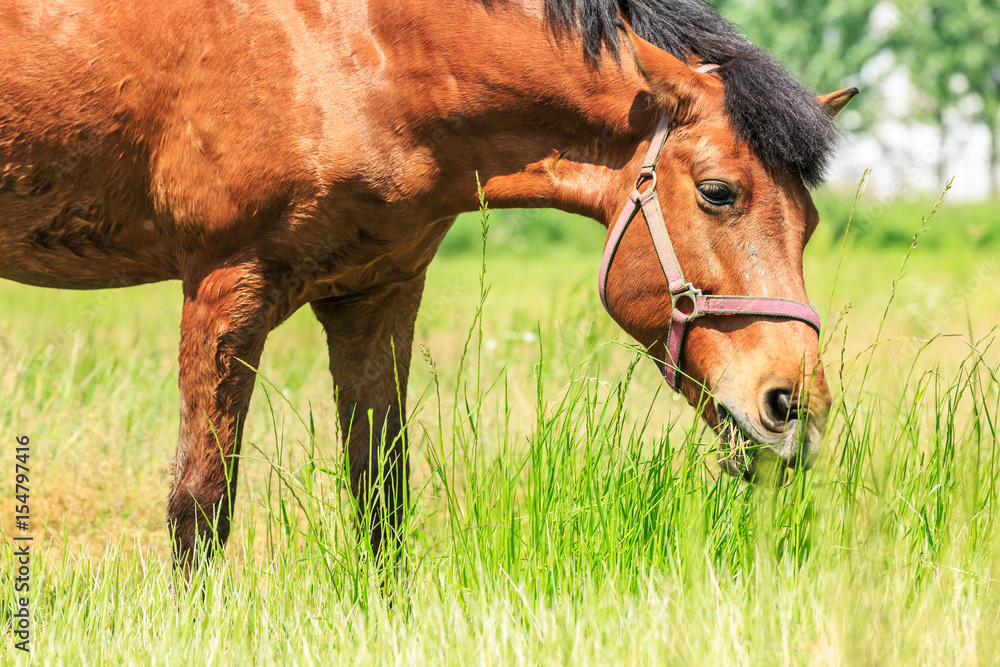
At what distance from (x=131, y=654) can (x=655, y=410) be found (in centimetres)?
365

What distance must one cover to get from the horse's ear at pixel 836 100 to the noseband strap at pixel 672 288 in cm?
53

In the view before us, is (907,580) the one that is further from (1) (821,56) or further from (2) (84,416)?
(1) (821,56)

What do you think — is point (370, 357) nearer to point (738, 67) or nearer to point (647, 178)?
point (647, 178)

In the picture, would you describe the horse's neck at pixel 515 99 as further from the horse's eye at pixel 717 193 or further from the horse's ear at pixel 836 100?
the horse's ear at pixel 836 100

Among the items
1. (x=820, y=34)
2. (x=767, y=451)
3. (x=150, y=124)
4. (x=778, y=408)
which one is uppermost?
(x=820, y=34)

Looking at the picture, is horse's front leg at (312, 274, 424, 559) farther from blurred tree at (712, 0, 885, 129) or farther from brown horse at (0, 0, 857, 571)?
blurred tree at (712, 0, 885, 129)

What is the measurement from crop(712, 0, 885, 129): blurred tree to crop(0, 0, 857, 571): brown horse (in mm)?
32531

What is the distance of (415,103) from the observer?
8.79 feet

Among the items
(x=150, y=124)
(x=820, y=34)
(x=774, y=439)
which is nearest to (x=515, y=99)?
(x=150, y=124)

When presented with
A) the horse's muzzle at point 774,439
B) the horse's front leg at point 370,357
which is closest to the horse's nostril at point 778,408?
the horse's muzzle at point 774,439

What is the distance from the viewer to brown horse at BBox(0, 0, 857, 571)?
8.32 feet

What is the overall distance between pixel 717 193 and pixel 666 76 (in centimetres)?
38

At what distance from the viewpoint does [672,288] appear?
253cm

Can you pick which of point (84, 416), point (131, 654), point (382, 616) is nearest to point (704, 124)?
point (382, 616)
